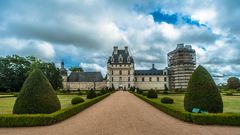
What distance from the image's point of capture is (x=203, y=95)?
10.9 metres

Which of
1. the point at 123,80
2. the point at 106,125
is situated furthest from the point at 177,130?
the point at 123,80

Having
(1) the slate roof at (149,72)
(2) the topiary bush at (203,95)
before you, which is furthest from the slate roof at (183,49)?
(2) the topiary bush at (203,95)

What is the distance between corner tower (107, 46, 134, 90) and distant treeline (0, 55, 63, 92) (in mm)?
26288

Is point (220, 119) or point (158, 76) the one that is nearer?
point (220, 119)

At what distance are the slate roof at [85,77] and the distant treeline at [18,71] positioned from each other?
20.8 meters

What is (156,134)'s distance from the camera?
767cm

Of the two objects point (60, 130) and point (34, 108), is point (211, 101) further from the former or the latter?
point (34, 108)

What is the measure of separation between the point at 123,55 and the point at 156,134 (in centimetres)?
7887

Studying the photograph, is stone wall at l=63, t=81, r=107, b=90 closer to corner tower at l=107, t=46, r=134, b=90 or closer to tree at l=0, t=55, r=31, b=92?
corner tower at l=107, t=46, r=134, b=90

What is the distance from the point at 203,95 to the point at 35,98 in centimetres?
774

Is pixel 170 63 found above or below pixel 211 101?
above

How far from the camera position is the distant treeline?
55.8 metres

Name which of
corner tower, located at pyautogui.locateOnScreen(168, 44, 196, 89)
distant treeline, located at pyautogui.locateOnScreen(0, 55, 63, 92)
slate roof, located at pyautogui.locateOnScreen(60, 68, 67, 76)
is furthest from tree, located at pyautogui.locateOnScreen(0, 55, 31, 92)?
corner tower, located at pyautogui.locateOnScreen(168, 44, 196, 89)

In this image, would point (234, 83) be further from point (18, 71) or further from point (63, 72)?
point (18, 71)
